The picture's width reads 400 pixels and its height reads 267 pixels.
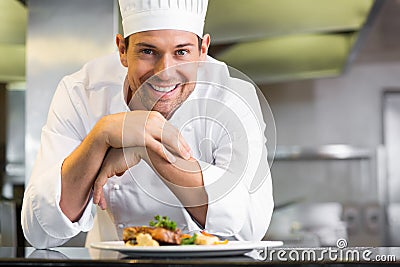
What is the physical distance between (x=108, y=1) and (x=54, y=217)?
3.02ft

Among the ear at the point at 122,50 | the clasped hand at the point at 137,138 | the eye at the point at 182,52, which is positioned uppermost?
the ear at the point at 122,50

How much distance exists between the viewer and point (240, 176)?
1.44 meters

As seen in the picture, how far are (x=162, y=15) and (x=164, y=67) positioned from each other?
0.46ft

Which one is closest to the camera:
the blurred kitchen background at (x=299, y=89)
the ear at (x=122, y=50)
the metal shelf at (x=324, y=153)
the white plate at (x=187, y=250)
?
the white plate at (x=187, y=250)

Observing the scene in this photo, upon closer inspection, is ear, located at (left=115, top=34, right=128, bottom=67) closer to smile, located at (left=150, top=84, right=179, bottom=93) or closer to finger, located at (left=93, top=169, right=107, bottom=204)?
smile, located at (left=150, top=84, right=179, bottom=93)

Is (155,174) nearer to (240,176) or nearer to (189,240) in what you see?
(240,176)

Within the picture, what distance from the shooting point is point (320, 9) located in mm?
2363

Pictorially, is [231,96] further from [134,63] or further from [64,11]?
[64,11]

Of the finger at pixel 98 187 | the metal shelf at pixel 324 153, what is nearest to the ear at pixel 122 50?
the finger at pixel 98 187

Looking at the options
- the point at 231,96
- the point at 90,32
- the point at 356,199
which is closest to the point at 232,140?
the point at 231,96

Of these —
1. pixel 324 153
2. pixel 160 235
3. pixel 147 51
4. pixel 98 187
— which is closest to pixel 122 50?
pixel 147 51

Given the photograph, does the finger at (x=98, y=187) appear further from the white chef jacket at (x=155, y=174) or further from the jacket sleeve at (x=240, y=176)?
the jacket sleeve at (x=240, y=176)

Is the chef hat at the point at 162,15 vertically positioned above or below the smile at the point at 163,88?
above

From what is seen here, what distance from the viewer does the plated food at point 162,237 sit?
1.14m
